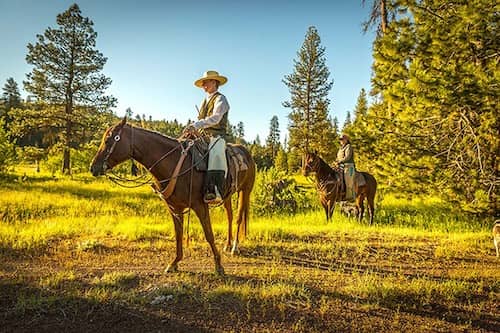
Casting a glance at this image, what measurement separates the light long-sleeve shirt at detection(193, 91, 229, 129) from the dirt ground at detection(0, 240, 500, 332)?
2.53 meters

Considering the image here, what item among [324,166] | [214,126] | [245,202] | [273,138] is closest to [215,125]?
[214,126]

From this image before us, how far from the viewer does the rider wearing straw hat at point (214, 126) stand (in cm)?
514

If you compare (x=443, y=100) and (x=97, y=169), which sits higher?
(x=443, y=100)

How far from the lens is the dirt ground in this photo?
11.6 ft

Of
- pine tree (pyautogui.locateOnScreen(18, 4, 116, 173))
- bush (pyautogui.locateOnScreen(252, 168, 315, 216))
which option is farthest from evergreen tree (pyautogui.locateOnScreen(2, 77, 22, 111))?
bush (pyautogui.locateOnScreen(252, 168, 315, 216))

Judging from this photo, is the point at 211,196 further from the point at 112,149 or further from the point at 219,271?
the point at 112,149

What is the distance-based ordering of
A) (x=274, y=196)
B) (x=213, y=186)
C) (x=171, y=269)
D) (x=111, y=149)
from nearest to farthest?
(x=111, y=149), (x=213, y=186), (x=171, y=269), (x=274, y=196)

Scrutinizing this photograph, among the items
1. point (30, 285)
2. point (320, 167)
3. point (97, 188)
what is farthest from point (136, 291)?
point (97, 188)

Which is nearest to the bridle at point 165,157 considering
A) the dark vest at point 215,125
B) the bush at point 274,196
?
the dark vest at point 215,125

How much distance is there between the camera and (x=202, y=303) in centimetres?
403

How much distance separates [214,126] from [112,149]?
183 cm

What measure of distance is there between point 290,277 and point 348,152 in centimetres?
689

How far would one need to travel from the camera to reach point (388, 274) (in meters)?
5.52

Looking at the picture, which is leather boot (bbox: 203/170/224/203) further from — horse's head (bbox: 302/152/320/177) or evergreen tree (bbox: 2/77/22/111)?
evergreen tree (bbox: 2/77/22/111)
